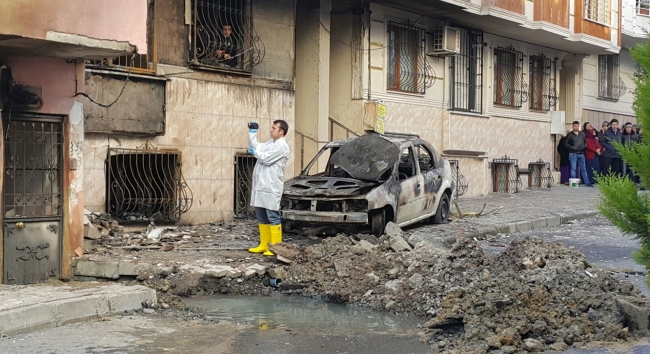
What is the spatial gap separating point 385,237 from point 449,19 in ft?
36.8

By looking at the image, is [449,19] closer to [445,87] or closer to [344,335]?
[445,87]

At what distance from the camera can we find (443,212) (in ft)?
53.7

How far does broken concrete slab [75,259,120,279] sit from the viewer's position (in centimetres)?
1068

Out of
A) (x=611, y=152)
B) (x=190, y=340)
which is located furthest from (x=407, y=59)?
(x=190, y=340)

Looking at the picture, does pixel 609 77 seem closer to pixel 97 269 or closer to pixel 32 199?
pixel 97 269

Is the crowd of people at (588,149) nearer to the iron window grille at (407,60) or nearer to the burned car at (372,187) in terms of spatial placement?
the iron window grille at (407,60)

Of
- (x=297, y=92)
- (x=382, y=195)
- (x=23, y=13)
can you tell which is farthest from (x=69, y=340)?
(x=297, y=92)

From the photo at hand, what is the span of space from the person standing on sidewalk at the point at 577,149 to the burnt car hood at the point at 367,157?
13215 millimetres

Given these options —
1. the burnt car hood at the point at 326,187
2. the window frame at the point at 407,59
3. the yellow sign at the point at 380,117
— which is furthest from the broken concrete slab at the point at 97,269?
the window frame at the point at 407,59

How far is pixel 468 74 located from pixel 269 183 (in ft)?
41.7

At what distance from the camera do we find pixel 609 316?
7879mm

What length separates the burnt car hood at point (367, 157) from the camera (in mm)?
14023

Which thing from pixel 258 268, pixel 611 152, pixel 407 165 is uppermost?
pixel 611 152

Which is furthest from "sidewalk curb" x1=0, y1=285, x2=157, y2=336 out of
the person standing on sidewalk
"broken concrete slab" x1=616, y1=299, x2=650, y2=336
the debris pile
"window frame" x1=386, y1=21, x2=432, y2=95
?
the person standing on sidewalk
